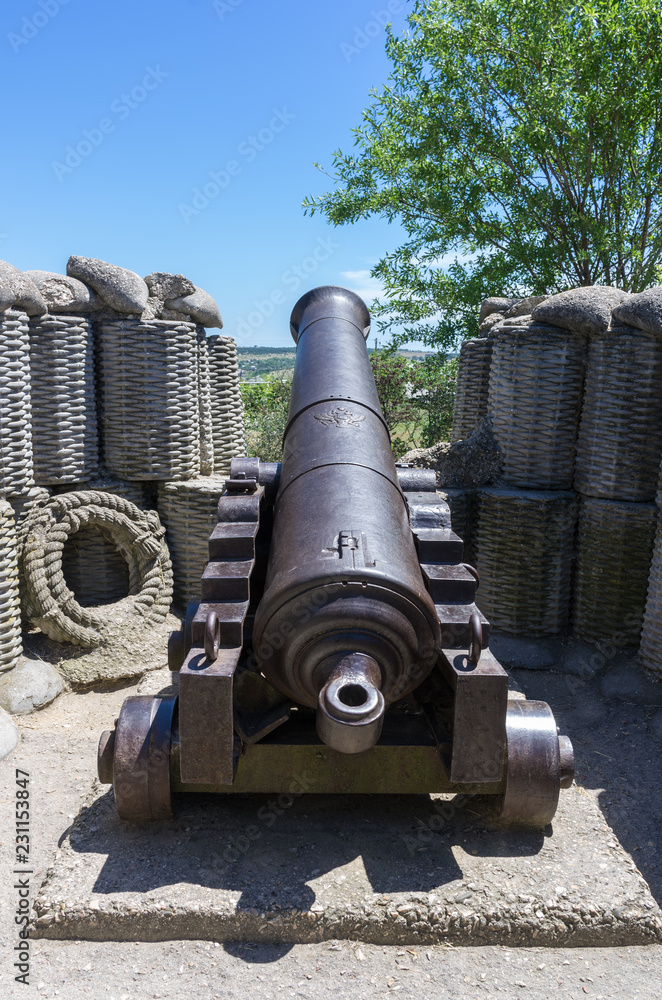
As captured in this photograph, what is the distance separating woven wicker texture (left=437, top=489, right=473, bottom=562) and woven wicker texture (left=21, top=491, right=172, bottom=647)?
211 cm

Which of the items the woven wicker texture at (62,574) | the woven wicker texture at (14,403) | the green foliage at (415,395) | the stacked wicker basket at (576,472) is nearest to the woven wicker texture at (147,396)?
the woven wicker texture at (62,574)

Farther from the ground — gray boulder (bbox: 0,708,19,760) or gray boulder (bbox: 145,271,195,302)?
gray boulder (bbox: 145,271,195,302)

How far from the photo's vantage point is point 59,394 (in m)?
5.18

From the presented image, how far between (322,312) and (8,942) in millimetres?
3292

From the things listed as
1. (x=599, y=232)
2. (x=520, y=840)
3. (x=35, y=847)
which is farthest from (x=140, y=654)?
(x=599, y=232)

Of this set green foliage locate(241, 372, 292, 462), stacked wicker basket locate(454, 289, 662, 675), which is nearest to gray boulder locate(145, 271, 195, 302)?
stacked wicker basket locate(454, 289, 662, 675)

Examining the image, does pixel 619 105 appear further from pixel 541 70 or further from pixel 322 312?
pixel 322 312

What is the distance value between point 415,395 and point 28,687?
8.44 m

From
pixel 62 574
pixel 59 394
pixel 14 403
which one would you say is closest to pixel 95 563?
pixel 62 574

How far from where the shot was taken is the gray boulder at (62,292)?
518 centimetres

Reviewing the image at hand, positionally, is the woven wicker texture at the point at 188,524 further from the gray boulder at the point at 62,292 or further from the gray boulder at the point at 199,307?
the gray boulder at the point at 62,292

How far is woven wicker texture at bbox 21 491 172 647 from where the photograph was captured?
16.0 feet

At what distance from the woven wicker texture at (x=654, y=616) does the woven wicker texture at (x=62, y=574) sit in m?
3.20

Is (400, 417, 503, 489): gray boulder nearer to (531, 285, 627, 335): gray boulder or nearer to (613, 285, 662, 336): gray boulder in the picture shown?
(531, 285, 627, 335): gray boulder
